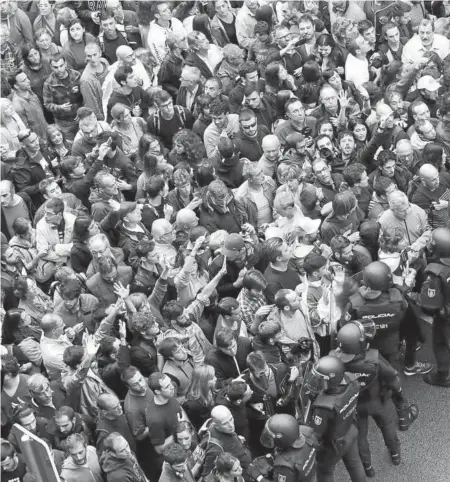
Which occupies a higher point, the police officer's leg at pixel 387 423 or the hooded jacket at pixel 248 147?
the hooded jacket at pixel 248 147

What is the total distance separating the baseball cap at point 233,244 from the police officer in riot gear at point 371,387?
4.54 ft

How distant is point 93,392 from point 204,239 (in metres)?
1.81

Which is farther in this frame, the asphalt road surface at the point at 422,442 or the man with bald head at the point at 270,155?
the man with bald head at the point at 270,155

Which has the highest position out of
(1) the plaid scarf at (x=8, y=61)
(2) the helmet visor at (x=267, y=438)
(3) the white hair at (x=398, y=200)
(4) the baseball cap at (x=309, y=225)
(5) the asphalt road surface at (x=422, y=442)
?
(1) the plaid scarf at (x=8, y=61)

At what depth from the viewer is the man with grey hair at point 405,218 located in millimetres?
9562

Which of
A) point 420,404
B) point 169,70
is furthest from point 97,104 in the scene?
point 420,404

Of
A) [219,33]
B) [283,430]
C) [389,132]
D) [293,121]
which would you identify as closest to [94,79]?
[219,33]

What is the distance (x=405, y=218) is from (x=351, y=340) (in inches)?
77.2

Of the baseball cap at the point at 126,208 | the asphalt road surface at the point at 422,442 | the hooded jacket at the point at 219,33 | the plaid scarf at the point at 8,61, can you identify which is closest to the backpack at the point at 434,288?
the asphalt road surface at the point at 422,442

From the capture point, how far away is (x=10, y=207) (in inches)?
399

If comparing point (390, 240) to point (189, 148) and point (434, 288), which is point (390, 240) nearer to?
point (434, 288)

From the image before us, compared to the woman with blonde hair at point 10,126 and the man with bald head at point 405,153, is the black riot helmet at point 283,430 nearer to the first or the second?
the man with bald head at point 405,153

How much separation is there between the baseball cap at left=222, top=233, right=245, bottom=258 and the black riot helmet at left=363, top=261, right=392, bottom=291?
1180mm

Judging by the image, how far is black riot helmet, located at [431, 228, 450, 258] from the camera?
8.87 metres
